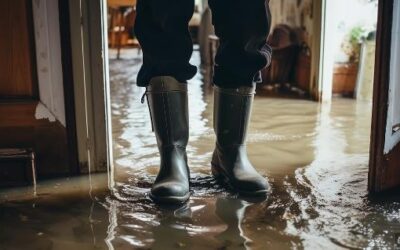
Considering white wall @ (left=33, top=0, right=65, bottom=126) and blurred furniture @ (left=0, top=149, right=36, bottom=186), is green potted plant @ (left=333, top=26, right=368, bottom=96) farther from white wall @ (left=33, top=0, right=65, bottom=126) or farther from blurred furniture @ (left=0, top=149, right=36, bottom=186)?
blurred furniture @ (left=0, top=149, right=36, bottom=186)

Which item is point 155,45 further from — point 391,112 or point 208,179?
point 391,112

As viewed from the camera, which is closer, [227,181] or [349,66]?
[227,181]

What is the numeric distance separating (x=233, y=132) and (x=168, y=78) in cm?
24

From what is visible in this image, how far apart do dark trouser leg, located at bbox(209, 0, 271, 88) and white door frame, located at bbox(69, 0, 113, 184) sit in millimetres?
378

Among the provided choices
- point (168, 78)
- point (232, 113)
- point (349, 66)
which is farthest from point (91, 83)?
point (349, 66)

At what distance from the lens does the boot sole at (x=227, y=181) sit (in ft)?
4.41

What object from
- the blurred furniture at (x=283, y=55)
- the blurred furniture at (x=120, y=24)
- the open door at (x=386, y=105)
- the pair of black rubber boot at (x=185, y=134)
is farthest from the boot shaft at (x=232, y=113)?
the blurred furniture at (x=120, y=24)

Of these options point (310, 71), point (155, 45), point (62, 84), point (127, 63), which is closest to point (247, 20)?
point (155, 45)

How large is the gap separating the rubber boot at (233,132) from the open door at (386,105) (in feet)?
1.01

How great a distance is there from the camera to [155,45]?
4.28ft

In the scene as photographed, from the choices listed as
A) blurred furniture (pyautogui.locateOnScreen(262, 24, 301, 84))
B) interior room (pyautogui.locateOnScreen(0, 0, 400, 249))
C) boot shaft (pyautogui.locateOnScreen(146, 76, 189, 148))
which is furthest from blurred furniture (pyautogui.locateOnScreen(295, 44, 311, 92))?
boot shaft (pyautogui.locateOnScreen(146, 76, 189, 148))

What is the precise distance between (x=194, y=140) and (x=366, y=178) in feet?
2.50

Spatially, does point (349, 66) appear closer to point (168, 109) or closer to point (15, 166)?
point (168, 109)

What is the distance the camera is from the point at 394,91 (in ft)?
4.25
